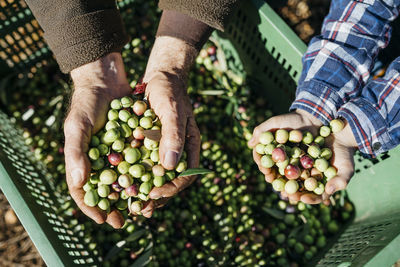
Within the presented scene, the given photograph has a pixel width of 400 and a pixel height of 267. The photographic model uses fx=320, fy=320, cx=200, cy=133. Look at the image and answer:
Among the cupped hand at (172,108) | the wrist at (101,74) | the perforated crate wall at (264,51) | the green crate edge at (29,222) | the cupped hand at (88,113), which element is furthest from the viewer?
the perforated crate wall at (264,51)

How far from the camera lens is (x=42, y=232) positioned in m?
2.08

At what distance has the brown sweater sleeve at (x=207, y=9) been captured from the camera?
2.65m

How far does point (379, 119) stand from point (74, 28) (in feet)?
7.88

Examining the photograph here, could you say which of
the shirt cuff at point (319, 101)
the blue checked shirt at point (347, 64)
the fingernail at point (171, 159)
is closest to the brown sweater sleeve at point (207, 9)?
the blue checked shirt at point (347, 64)

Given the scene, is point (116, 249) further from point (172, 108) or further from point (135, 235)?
point (172, 108)

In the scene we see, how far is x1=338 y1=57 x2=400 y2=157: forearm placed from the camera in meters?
2.42

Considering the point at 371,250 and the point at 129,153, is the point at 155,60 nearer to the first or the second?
the point at 129,153

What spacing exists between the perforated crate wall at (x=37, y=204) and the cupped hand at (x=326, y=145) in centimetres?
156

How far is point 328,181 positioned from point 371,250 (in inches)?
21.1

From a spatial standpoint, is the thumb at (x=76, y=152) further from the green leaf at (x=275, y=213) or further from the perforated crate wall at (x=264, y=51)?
the green leaf at (x=275, y=213)

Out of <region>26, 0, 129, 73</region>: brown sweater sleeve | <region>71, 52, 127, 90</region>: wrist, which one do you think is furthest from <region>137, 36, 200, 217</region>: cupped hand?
<region>26, 0, 129, 73</region>: brown sweater sleeve

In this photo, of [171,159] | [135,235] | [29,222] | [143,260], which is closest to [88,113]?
[171,159]

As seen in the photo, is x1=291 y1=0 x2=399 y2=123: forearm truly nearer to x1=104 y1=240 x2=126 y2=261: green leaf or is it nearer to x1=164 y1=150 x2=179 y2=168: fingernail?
x1=164 y1=150 x2=179 y2=168: fingernail

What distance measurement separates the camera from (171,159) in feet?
7.22
